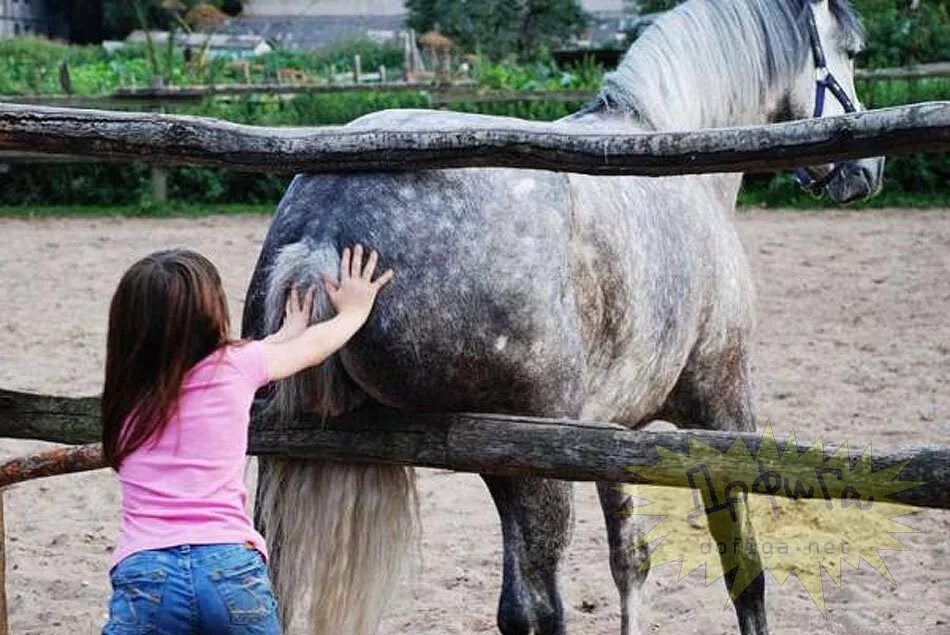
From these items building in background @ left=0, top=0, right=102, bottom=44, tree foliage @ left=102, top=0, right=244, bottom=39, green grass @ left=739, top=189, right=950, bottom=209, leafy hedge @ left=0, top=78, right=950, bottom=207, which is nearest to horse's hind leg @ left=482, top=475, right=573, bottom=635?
green grass @ left=739, top=189, right=950, bottom=209

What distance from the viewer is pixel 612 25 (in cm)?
4153

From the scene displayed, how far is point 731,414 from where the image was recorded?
13.5 feet

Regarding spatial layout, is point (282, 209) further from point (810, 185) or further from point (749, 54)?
point (810, 185)

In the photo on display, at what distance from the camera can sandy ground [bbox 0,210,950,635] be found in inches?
183

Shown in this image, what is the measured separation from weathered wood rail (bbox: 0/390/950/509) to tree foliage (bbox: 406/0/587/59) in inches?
949

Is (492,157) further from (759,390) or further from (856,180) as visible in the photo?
(759,390)

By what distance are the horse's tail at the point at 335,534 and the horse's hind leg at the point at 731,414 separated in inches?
46.5

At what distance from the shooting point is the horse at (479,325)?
2869mm

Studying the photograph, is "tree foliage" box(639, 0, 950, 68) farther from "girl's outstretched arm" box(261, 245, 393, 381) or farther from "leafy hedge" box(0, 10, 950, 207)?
"girl's outstretched arm" box(261, 245, 393, 381)

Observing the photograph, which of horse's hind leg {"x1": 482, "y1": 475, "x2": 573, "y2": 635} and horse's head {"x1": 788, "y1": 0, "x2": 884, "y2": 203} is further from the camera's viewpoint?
horse's head {"x1": 788, "y1": 0, "x2": 884, "y2": 203}

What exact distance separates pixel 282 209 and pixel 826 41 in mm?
2363

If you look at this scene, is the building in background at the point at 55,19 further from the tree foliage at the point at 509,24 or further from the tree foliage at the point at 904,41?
the tree foliage at the point at 904,41

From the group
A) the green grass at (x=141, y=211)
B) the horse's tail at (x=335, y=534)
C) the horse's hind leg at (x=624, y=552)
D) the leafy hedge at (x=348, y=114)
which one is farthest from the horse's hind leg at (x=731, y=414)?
the green grass at (x=141, y=211)

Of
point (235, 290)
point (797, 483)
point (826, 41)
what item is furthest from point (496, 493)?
point (235, 290)
